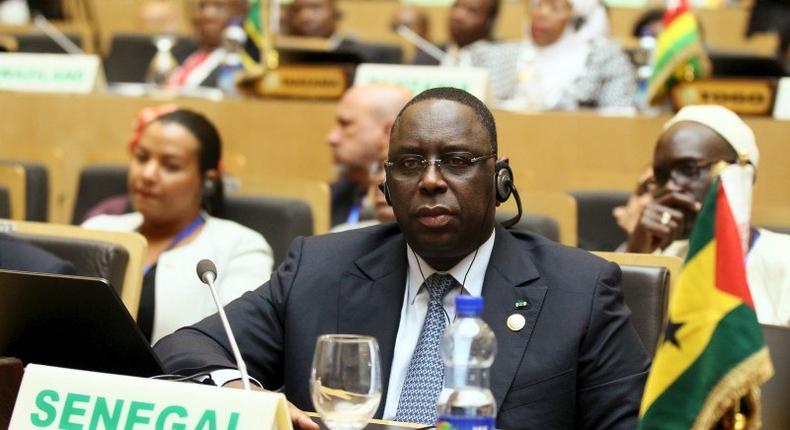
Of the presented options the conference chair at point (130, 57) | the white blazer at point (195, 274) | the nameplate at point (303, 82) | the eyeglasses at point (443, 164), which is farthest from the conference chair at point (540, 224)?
the conference chair at point (130, 57)

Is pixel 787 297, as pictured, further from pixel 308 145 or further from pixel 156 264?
pixel 308 145

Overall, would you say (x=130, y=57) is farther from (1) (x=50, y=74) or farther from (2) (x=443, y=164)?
(2) (x=443, y=164)

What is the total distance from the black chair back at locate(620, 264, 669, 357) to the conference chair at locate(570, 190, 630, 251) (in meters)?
1.50

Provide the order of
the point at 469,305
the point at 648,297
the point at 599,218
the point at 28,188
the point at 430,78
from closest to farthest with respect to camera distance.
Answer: the point at 469,305
the point at 648,297
the point at 599,218
the point at 28,188
the point at 430,78

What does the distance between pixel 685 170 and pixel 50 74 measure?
3719 millimetres

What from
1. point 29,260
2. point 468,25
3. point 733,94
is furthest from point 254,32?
point 29,260

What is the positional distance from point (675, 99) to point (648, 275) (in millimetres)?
2668

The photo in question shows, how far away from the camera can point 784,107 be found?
217 inches

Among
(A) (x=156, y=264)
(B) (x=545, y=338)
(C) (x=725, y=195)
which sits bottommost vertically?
(A) (x=156, y=264)

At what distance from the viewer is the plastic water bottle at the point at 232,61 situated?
22.1 ft

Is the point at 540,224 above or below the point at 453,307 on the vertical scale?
below

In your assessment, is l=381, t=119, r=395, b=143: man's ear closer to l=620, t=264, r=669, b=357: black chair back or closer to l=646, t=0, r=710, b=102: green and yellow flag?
l=646, t=0, r=710, b=102: green and yellow flag

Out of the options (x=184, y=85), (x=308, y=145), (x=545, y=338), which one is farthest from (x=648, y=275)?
(x=184, y=85)

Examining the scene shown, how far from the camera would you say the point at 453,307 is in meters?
2.65
